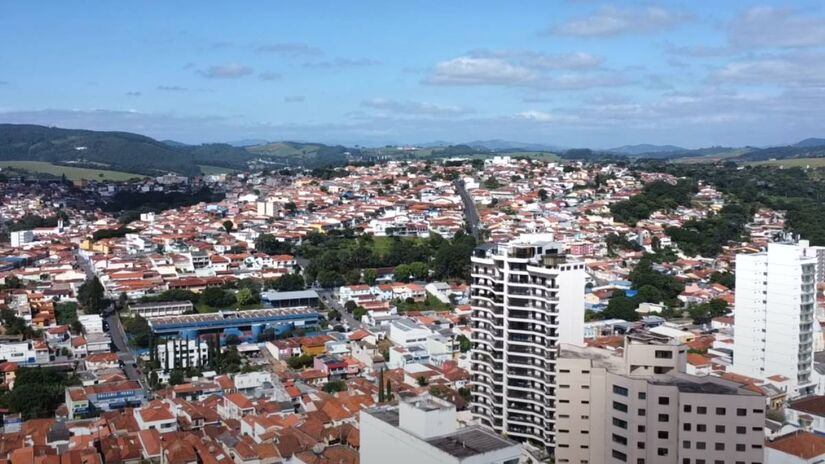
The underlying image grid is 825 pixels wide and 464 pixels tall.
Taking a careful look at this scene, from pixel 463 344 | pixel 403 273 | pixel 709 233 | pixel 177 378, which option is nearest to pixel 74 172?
A: pixel 403 273

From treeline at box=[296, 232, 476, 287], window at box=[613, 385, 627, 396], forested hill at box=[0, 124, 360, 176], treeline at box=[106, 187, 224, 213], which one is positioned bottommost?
treeline at box=[296, 232, 476, 287]

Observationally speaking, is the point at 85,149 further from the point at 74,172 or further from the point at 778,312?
the point at 778,312

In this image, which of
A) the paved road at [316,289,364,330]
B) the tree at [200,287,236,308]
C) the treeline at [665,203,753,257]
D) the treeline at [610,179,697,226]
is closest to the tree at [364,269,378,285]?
the paved road at [316,289,364,330]

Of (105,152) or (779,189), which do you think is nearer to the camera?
(779,189)

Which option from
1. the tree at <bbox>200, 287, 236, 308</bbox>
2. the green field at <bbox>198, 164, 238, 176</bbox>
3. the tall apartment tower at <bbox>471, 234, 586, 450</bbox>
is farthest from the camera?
the green field at <bbox>198, 164, 238, 176</bbox>

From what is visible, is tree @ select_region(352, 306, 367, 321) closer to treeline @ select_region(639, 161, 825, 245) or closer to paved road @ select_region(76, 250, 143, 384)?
paved road @ select_region(76, 250, 143, 384)

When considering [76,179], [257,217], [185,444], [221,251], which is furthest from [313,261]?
[76,179]

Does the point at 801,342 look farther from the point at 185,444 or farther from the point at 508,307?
the point at 185,444
